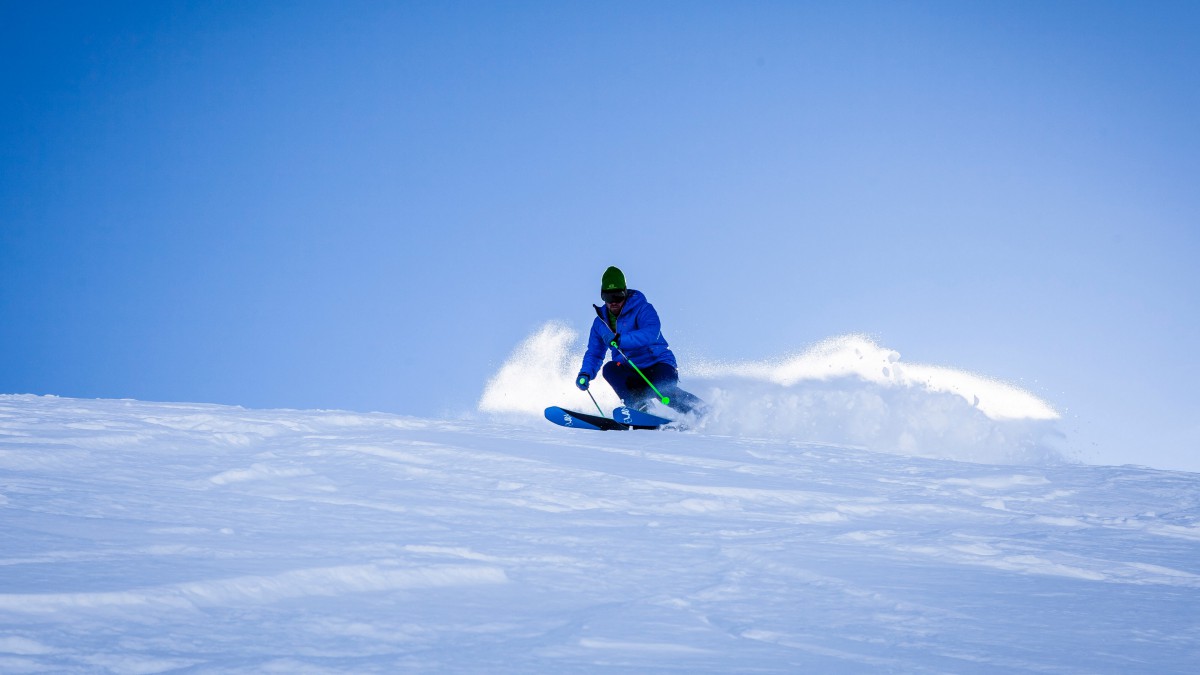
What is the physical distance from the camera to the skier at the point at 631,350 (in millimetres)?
9031

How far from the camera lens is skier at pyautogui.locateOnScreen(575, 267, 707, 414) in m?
9.03

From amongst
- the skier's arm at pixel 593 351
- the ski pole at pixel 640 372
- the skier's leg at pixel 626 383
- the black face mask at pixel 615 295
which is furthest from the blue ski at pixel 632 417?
the black face mask at pixel 615 295

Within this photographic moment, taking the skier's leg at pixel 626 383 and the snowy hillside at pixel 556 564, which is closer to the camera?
the snowy hillside at pixel 556 564

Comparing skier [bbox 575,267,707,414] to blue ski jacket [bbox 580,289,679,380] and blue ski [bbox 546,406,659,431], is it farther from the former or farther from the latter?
blue ski [bbox 546,406,659,431]

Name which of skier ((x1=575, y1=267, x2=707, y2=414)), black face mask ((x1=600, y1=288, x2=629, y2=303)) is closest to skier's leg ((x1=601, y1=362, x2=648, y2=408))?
skier ((x1=575, y1=267, x2=707, y2=414))

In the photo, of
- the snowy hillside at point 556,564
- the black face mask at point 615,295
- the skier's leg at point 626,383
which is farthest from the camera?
the skier's leg at point 626,383

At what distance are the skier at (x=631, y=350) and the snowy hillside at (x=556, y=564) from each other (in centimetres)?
377

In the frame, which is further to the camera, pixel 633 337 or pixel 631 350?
pixel 631 350

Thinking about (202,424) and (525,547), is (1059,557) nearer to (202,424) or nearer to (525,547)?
(525,547)

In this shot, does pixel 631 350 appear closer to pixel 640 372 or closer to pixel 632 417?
pixel 640 372

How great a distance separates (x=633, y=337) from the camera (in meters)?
9.02

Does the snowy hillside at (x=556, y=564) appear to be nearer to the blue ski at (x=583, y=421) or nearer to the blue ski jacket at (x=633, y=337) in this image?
the blue ski at (x=583, y=421)

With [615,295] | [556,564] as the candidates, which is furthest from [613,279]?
[556,564]

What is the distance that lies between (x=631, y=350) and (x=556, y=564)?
21.6ft
